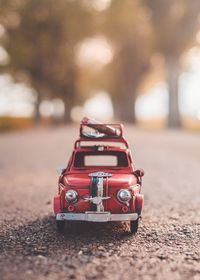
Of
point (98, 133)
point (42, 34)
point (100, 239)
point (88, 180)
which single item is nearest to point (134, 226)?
point (100, 239)

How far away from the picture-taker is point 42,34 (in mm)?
43000

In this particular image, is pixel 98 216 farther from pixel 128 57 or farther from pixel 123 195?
pixel 128 57

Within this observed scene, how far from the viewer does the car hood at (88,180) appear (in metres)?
6.99

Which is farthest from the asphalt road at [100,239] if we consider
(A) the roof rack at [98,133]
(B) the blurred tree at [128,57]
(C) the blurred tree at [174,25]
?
(B) the blurred tree at [128,57]

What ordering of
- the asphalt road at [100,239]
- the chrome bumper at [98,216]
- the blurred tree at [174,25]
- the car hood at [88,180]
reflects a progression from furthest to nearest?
the blurred tree at [174,25] → the car hood at [88,180] → the chrome bumper at [98,216] → the asphalt road at [100,239]

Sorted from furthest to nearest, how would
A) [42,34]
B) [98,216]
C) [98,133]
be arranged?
1. [42,34]
2. [98,133]
3. [98,216]

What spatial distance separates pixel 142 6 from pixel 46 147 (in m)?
15.9

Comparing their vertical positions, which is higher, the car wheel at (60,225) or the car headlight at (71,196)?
the car headlight at (71,196)

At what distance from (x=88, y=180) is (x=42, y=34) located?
3745 centimetres

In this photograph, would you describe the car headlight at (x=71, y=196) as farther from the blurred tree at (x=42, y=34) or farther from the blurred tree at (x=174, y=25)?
the blurred tree at (x=42, y=34)

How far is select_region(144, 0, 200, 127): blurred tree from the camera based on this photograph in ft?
109

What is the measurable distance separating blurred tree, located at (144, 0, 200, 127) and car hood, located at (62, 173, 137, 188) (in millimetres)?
27153

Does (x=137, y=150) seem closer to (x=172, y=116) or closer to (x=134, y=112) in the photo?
(x=172, y=116)

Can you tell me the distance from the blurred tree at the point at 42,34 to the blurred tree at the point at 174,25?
9608 mm
